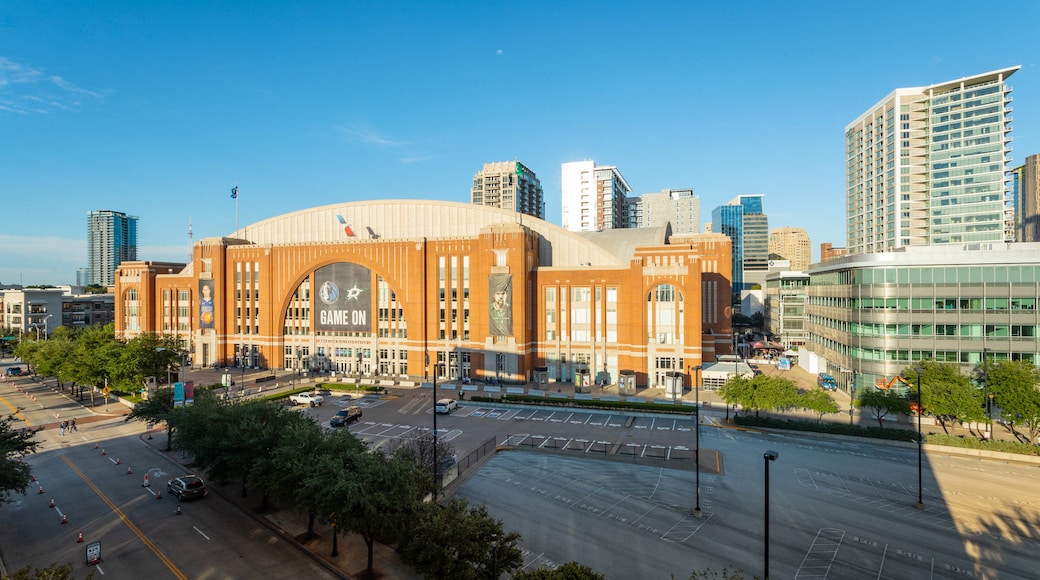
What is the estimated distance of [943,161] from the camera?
13038 centimetres

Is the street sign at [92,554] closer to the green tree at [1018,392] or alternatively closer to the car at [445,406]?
the car at [445,406]

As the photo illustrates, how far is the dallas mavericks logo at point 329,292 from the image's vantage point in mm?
82750

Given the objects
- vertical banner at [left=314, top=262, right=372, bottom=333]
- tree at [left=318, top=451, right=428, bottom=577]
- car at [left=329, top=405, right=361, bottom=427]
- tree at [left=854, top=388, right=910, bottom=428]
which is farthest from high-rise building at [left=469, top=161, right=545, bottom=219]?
tree at [left=318, top=451, right=428, bottom=577]

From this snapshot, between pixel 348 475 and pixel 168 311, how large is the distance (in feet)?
298

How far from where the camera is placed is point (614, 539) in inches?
1064

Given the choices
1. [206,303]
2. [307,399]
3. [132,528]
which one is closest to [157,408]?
[132,528]

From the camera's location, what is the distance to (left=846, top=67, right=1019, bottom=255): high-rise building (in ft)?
407

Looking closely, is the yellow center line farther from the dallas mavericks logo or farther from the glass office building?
the glass office building

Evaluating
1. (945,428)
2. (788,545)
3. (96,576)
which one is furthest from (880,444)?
(96,576)

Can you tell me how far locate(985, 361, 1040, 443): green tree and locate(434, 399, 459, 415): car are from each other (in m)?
52.1

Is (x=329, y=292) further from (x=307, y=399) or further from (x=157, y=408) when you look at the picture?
(x=157, y=408)

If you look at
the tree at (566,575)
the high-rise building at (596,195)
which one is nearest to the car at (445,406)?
the tree at (566,575)

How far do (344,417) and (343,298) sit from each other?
3323 cm

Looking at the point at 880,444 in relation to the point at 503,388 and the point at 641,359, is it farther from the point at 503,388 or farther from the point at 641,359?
the point at 503,388
